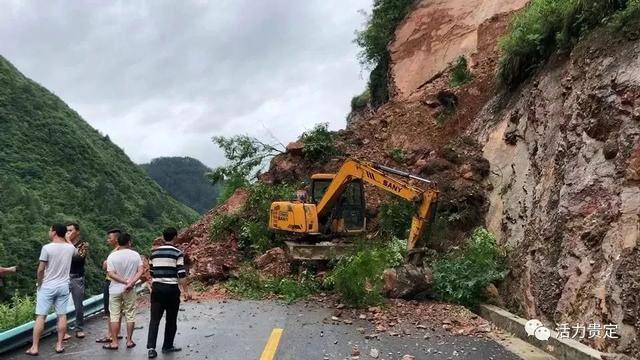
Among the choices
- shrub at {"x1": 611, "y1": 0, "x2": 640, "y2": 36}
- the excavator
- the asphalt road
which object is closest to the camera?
the asphalt road

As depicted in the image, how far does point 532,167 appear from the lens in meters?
11.5

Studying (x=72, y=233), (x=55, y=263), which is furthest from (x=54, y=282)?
(x=72, y=233)

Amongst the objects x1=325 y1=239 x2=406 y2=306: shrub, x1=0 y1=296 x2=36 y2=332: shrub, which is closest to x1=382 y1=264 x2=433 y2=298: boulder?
x1=325 y1=239 x2=406 y2=306: shrub

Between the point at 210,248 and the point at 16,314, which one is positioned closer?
the point at 16,314

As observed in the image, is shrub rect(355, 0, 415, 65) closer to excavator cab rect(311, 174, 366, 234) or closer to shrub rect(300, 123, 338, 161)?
shrub rect(300, 123, 338, 161)

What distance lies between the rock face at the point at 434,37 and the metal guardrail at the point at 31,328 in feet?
46.6

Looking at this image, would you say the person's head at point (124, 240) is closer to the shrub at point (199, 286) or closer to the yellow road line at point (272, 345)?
the yellow road line at point (272, 345)

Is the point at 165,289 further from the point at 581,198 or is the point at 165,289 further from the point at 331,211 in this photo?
the point at 331,211

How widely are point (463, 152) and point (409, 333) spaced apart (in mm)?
7237

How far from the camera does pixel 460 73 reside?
20062 mm

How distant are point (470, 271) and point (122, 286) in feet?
19.6

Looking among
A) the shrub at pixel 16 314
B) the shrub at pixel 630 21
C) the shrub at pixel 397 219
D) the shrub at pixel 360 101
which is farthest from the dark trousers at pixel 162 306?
the shrub at pixel 360 101

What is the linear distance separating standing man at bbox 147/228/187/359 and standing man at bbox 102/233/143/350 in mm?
556

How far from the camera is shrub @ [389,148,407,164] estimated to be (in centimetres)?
1777
